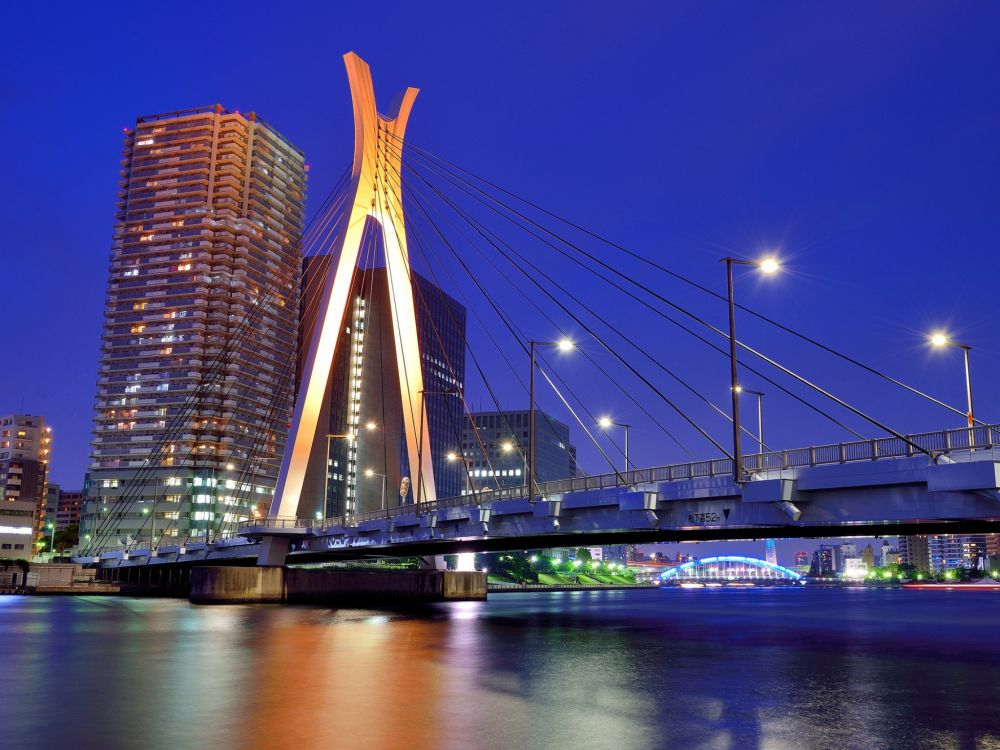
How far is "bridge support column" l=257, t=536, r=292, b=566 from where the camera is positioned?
6231cm

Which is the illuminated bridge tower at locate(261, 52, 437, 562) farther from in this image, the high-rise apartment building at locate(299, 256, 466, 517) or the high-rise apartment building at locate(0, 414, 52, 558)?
the high-rise apartment building at locate(0, 414, 52, 558)

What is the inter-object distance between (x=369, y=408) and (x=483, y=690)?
159m

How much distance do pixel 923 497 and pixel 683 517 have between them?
9.41 m

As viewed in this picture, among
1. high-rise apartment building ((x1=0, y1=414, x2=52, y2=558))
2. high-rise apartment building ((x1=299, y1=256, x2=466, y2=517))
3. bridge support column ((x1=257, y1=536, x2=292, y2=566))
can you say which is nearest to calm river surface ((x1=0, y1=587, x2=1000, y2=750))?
bridge support column ((x1=257, y1=536, x2=292, y2=566))

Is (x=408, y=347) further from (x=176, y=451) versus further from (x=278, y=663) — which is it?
(x=176, y=451)

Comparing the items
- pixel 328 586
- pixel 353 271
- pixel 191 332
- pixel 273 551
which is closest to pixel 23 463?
pixel 191 332

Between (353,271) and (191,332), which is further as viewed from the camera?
(191,332)

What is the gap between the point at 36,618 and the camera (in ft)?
156

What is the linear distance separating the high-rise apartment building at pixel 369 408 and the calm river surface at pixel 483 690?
416 ft

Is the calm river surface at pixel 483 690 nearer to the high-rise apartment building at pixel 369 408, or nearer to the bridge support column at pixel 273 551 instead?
the bridge support column at pixel 273 551

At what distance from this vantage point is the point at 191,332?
520ft

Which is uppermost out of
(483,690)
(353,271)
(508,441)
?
(508,441)

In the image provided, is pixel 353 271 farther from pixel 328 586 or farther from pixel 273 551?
pixel 328 586

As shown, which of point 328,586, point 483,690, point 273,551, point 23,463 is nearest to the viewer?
point 483,690
